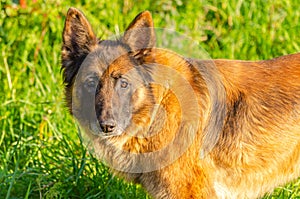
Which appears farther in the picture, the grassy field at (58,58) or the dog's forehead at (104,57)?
the grassy field at (58,58)

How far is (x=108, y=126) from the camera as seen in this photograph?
391cm

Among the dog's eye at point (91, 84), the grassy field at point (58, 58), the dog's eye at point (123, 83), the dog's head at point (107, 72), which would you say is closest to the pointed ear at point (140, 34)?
the dog's head at point (107, 72)

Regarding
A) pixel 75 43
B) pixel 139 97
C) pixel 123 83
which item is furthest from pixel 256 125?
pixel 75 43

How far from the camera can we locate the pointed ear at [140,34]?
12.7ft

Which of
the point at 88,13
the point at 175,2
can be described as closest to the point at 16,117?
the point at 88,13

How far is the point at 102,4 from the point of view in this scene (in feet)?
22.0

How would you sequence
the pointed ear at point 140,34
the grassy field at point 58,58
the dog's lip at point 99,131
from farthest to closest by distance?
the grassy field at point 58,58 → the dog's lip at point 99,131 → the pointed ear at point 140,34

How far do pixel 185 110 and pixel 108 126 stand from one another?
53cm

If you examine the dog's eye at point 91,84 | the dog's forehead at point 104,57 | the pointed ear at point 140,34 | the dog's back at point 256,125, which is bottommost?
the dog's back at point 256,125

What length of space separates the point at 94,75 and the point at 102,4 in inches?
114

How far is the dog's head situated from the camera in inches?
154

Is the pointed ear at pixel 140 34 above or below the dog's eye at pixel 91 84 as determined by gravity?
above

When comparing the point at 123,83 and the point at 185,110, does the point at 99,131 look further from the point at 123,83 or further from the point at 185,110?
the point at 185,110

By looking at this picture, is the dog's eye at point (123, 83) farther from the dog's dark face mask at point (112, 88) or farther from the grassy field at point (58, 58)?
the grassy field at point (58, 58)
